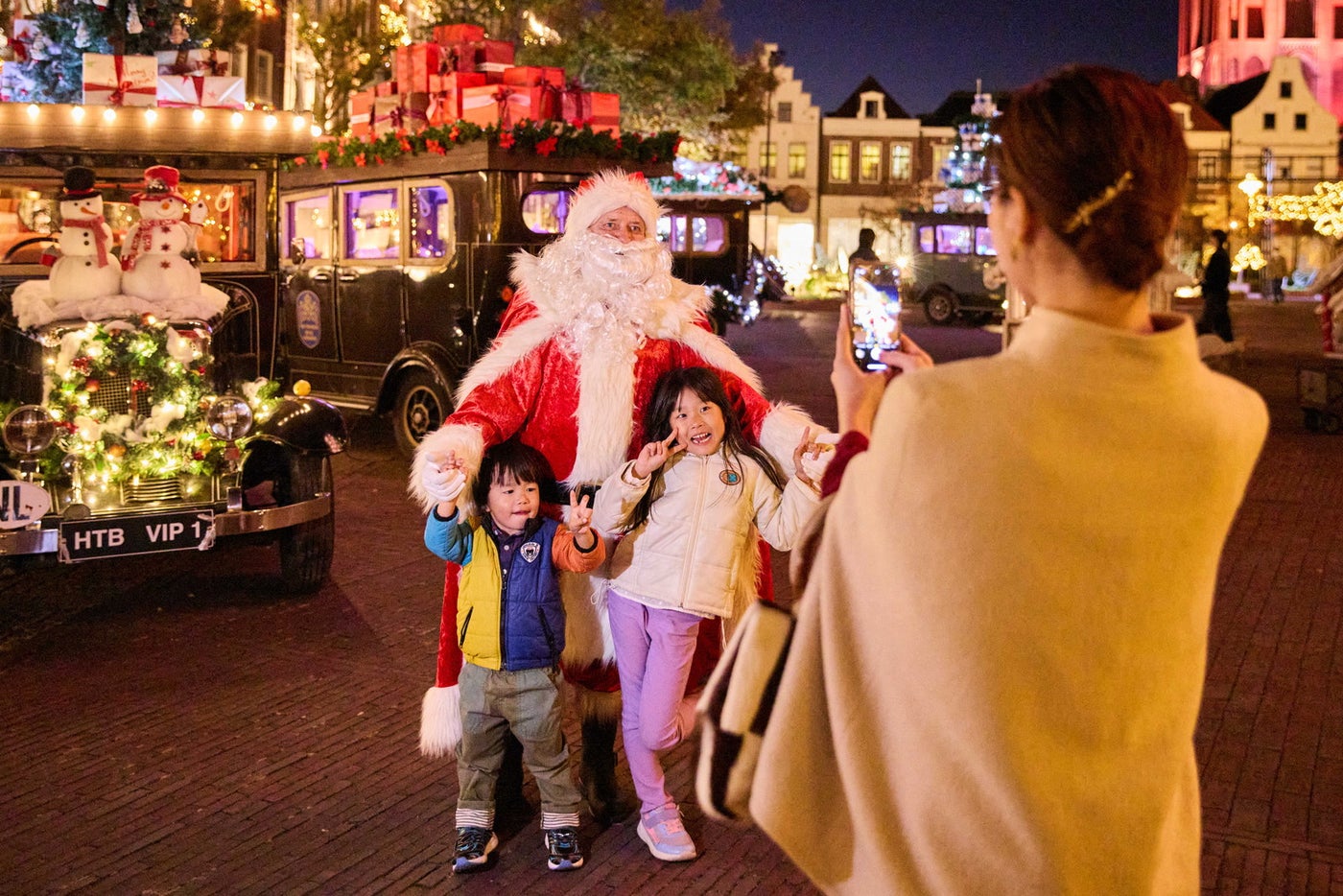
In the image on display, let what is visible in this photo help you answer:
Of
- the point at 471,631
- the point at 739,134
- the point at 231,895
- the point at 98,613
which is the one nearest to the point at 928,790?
the point at 471,631

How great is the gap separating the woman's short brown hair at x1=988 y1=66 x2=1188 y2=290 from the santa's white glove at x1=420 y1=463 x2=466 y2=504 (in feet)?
7.69

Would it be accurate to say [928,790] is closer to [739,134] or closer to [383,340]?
[383,340]

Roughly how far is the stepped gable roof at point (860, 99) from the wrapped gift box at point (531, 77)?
5445 centimetres

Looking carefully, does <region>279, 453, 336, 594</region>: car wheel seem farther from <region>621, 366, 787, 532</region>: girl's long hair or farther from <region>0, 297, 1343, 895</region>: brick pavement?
<region>621, 366, 787, 532</region>: girl's long hair

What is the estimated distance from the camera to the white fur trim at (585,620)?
4.27 meters

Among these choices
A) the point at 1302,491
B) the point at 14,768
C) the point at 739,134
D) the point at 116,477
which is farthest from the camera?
the point at 739,134

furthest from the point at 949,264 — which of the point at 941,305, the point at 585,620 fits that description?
the point at 585,620

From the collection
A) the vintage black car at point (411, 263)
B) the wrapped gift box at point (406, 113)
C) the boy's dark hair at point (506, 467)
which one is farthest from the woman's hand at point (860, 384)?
the wrapped gift box at point (406, 113)

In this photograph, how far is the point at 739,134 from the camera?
3888 centimetres

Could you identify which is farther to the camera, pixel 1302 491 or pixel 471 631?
pixel 1302 491

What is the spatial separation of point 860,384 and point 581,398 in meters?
2.21

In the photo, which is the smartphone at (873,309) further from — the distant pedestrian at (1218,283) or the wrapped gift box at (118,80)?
the distant pedestrian at (1218,283)

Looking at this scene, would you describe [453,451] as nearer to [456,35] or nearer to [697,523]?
[697,523]

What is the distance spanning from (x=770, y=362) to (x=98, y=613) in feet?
48.3
